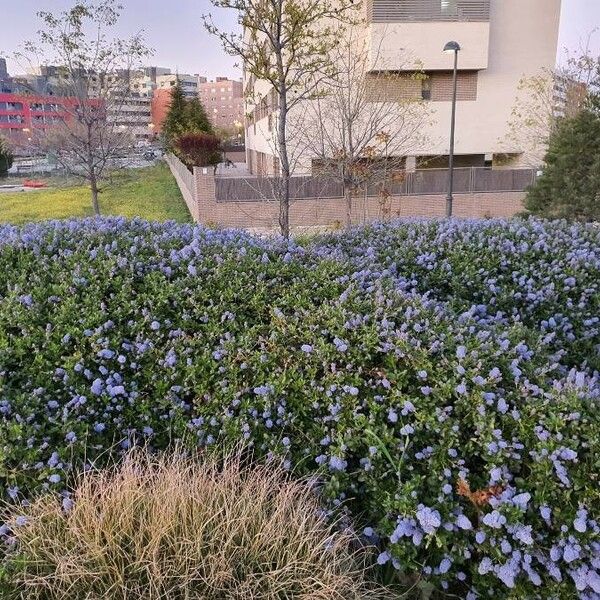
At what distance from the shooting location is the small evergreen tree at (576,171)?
1020cm

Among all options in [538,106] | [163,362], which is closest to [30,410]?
[163,362]

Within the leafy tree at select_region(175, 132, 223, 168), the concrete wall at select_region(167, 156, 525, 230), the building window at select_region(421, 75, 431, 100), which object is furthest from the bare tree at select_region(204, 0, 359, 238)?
the leafy tree at select_region(175, 132, 223, 168)

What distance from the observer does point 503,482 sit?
6.09 feet

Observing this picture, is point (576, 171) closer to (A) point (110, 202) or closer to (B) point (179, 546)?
(B) point (179, 546)

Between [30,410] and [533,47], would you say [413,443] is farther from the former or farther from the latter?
[533,47]

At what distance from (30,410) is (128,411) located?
1.21 ft

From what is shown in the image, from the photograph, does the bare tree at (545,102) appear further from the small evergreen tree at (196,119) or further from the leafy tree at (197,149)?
the small evergreen tree at (196,119)

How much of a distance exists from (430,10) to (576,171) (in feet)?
39.7

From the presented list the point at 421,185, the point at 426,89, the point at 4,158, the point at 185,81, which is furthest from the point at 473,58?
the point at 185,81

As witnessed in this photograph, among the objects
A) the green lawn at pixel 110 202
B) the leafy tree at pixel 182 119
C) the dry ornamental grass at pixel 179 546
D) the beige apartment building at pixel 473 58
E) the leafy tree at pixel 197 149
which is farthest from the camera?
the leafy tree at pixel 182 119

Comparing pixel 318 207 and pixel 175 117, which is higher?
pixel 175 117

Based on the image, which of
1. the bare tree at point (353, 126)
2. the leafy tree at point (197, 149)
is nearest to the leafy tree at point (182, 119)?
the leafy tree at point (197, 149)

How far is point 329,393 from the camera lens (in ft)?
7.19

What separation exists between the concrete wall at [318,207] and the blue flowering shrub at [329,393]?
12.6m
